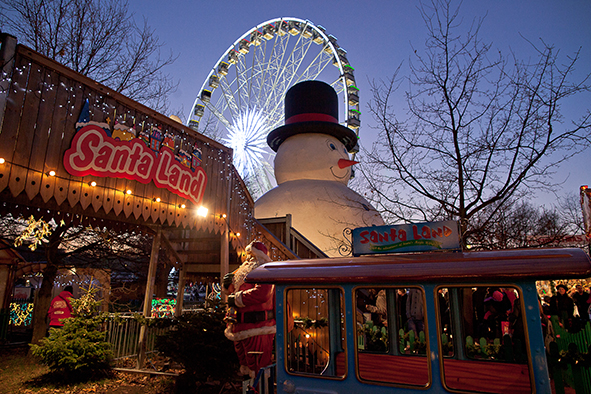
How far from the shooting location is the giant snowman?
50.5ft

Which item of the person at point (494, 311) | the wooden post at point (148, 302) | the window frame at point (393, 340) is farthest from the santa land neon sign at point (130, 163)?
the person at point (494, 311)

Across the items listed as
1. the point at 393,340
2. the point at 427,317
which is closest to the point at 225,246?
the point at 393,340

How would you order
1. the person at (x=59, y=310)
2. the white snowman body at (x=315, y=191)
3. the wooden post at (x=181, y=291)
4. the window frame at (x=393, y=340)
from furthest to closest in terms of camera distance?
the white snowman body at (x=315, y=191) < the wooden post at (x=181, y=291) < the person at (x=59, y=310) < the window frame at (x=393, y=340)

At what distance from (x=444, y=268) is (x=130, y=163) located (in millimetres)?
5078

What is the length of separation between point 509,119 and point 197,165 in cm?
591

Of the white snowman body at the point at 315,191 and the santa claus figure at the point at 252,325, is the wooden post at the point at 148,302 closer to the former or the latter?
the santa claus figure at the point at 252,325

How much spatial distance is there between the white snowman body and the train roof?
10.8 meters

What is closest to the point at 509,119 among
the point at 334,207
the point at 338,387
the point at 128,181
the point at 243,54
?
the point at 338,387

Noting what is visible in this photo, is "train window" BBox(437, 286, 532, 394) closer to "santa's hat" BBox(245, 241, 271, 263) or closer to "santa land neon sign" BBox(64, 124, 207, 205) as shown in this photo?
"santa's hat" BBox(245, 241, 271, 263)

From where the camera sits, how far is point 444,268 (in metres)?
3.04

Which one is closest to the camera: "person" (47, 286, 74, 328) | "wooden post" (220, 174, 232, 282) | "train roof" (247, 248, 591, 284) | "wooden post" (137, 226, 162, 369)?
"train roof" (247, 248, 591, 284)

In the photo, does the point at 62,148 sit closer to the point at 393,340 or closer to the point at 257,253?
the point at 257,253

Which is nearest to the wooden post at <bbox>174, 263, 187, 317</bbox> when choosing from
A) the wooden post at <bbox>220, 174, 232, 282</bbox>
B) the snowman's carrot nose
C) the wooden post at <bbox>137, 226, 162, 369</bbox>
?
the wooden post at <bbox>137, 226, 162, 369</bbox>

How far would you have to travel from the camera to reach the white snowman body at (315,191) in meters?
15.3
